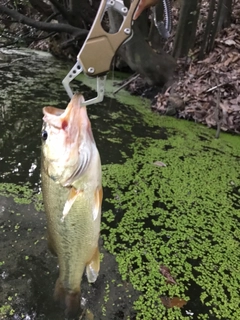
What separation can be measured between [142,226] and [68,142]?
1516 mm

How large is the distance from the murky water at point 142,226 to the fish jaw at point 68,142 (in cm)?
90

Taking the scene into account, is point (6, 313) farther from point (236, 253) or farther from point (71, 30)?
point (71, 30)

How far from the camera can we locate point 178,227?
2863 mm

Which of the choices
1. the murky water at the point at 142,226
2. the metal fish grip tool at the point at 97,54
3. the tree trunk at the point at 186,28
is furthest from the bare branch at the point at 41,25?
the metal fish grip tool at the point at 97,54

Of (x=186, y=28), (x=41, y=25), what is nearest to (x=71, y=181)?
(x=186, y=28)

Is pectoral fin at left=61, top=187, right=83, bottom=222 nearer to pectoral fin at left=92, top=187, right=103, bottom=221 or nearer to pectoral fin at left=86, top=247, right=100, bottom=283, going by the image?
pectoral fin at left=92, top=187, right=103, bottom=221

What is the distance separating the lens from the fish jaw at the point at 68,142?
1432 mm

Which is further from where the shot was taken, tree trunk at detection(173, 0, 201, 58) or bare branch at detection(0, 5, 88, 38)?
bare branch at detection(0, 5, 88, 38)

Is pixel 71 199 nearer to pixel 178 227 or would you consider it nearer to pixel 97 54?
pixel 97 54

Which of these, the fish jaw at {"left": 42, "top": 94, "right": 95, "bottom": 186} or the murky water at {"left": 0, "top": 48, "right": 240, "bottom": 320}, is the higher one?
the fish jaw at {"left": 42, "top": 94, "right": 95, "bottom": 186}

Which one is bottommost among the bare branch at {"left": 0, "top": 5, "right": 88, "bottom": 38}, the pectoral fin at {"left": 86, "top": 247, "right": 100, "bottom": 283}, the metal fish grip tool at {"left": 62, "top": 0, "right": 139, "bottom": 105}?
the pectoral fin at {"left": 86, "top": 247, "right": 100, "bottom": 283}

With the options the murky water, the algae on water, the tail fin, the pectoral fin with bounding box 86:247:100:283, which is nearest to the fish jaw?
the pectoral fin with bounding box 86:247:100:283

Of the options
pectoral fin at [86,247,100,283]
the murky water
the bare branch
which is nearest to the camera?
pectoral fin at [86,247,100,283]

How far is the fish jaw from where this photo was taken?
143cm
